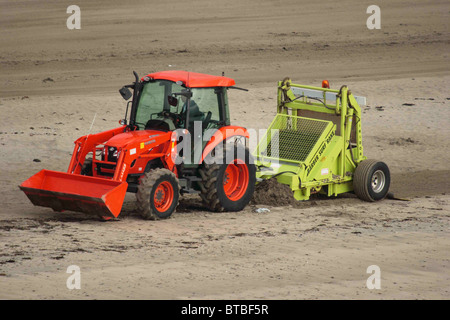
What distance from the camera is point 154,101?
13.0 metres

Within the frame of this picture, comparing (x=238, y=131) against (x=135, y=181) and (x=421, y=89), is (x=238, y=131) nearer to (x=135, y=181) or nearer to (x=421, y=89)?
(x=135, y=181)

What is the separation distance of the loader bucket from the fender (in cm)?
158

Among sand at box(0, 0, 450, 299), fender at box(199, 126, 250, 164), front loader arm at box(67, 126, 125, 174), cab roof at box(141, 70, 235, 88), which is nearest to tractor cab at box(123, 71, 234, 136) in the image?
cab roof at box(141, 70, 235, 88)

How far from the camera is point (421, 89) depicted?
2341cm

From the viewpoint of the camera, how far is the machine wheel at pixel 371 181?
563 inches

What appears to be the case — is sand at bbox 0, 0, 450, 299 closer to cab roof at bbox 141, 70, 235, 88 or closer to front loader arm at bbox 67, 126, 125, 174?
front loader arm at bbox 67, 126, 125, 174

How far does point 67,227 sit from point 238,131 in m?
3.02

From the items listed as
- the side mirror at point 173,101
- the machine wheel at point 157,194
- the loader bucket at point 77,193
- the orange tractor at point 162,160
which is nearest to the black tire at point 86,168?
the orange tractor at point 162,160

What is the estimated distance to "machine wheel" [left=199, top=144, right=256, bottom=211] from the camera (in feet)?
42.1

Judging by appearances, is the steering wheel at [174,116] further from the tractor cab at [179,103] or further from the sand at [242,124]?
the sand at [242,124]

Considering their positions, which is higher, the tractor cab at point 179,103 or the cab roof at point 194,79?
the cab roof at point 194,79

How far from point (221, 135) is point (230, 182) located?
84cm

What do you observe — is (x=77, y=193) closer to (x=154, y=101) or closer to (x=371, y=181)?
(x=154, y=101)

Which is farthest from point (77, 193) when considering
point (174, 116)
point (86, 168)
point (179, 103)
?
point (179, 103)
